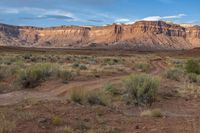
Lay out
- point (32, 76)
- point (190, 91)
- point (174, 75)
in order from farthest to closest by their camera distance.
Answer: point (174, 75)
point (32, 76)
point (190, 91)

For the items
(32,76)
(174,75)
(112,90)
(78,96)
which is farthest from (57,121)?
(174,75)

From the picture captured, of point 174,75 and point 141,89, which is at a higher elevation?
point 141,89

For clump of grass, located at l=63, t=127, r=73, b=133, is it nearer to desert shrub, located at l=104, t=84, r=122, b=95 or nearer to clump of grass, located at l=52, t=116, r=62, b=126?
clump of grass, located at l=52, t=116, r=62, b=126

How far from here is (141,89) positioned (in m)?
17.4

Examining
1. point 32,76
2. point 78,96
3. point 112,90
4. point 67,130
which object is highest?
point 67,130

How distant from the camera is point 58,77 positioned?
25734mm

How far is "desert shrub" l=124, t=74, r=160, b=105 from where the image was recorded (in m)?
17.3

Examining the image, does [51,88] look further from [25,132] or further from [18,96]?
[25,132]

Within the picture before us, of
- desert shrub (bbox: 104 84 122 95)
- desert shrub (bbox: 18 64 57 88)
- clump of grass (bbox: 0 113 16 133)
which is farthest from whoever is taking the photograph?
desert shrub (bbox: 18 64 57 88)

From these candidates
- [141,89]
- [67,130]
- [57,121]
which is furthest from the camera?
[141,89]

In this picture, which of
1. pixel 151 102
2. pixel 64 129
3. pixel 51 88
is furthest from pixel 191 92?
pixel 64 129

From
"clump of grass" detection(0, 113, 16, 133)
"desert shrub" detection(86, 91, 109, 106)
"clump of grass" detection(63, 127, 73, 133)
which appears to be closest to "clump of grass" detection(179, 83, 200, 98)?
"desert shrub" detection(86, 91, 109, 106)

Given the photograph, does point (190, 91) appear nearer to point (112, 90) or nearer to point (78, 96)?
point (112, 90)

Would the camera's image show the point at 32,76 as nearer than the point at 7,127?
No
